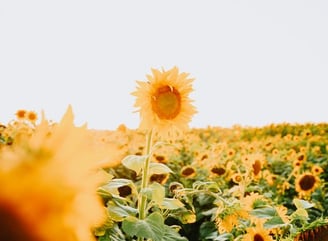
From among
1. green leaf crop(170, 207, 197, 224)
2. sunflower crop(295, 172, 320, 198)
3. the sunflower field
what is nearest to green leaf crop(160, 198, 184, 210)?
the sunflower field

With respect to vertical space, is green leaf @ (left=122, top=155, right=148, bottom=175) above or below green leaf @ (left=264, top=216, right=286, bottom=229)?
above

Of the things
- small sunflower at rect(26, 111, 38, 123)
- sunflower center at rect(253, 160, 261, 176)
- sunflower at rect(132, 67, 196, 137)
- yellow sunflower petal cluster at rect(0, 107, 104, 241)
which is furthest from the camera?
small sunflower at rect(26, 111, 38, 123)

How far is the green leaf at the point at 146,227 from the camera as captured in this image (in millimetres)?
1383

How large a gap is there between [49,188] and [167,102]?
1.62 m

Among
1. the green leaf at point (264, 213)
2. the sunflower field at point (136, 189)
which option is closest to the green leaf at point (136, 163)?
the sunflower field at point (136, 189)

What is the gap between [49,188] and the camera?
29cm

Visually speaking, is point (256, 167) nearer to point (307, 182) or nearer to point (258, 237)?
point (307, 182)

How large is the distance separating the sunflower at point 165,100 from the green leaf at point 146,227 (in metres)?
0.44

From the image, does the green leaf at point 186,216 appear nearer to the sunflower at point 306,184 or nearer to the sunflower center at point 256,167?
the sunflower center at point 256,167

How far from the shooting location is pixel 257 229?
71.1 inches

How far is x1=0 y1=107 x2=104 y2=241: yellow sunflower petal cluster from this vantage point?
290 millimetres

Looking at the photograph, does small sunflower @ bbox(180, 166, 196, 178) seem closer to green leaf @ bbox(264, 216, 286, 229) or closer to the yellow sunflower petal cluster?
green leaf @ bbox(264, 216, 286, 229)

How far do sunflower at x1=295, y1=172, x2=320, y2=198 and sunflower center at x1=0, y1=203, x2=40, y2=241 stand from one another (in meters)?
3.65

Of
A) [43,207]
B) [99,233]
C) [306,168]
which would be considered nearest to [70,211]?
[43,207]
